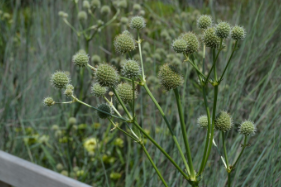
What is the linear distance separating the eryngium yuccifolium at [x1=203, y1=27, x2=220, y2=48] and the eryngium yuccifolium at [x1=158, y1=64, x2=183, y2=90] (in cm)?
18

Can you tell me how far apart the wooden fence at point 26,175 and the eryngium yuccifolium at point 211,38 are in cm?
79

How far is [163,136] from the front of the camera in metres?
2.15

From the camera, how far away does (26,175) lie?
67.7 inches

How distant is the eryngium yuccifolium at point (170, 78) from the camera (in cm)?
128

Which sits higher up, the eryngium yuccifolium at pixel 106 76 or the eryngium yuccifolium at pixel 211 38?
the eryngium yuccifolium at pixel 211 38

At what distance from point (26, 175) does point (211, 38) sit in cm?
108

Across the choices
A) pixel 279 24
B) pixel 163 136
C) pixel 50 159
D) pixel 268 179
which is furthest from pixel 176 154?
pixel 279 24

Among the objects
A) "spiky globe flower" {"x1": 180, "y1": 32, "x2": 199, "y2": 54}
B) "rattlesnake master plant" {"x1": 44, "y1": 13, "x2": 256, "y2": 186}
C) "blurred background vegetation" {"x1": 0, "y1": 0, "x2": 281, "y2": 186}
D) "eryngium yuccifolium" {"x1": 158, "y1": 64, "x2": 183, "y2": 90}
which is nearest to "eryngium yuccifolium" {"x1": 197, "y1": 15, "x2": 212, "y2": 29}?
"rattlesnake master plant" {"x1": 44, "y1": 13, "x2": 256, "y2": 186}

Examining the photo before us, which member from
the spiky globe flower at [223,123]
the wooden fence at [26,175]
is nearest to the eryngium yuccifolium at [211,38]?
the spiky globe flower at [223,123]

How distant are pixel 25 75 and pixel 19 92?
164mm

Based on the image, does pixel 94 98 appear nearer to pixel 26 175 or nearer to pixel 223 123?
pixel 26 175

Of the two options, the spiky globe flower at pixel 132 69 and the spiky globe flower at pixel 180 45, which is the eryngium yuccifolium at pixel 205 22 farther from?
the spiky globe flower at pixel 132 69

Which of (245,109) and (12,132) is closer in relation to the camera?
(245,109)

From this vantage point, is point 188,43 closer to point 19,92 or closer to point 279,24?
point 279,24
